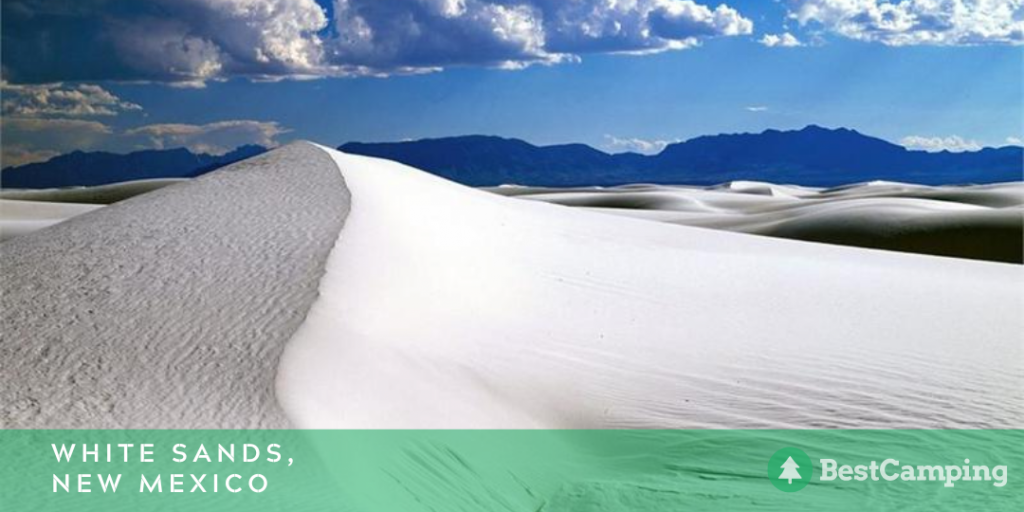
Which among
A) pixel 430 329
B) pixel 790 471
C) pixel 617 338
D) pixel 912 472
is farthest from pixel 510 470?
pixel 617 338

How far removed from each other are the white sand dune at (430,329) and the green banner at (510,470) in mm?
186

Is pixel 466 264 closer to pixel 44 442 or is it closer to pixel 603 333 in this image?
pixel 603 333

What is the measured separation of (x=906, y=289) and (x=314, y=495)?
9.39 metres

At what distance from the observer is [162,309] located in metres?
7.79

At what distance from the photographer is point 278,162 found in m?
14.9

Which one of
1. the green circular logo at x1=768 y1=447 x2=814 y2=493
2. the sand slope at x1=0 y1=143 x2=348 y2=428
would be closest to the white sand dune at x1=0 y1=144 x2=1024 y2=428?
the sand slope at x1=0 y1=143 x2=348 y2=428

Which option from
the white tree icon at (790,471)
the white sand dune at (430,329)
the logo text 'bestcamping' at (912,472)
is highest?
the white sand dune at (430,329)

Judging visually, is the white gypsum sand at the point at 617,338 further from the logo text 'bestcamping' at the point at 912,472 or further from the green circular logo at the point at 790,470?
the logo text 'bestcamping' at the point at 912,472

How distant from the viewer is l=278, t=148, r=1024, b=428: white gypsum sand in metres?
7.20

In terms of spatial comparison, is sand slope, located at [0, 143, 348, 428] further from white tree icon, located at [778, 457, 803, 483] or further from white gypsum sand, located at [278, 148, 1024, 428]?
white tree icon, located at [778, 457, 803, 483]

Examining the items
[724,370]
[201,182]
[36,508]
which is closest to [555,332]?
[724,370]

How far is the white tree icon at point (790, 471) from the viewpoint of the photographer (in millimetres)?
6625

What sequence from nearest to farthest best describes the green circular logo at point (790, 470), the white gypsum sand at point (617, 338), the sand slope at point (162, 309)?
the sand slope at point (162, 309) → the green circular logo at point (790, 470) → the white gypsum sand at point (617, 338)

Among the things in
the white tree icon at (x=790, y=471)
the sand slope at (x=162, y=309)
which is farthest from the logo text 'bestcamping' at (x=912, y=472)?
the sand slope at (x=162, y=309)
